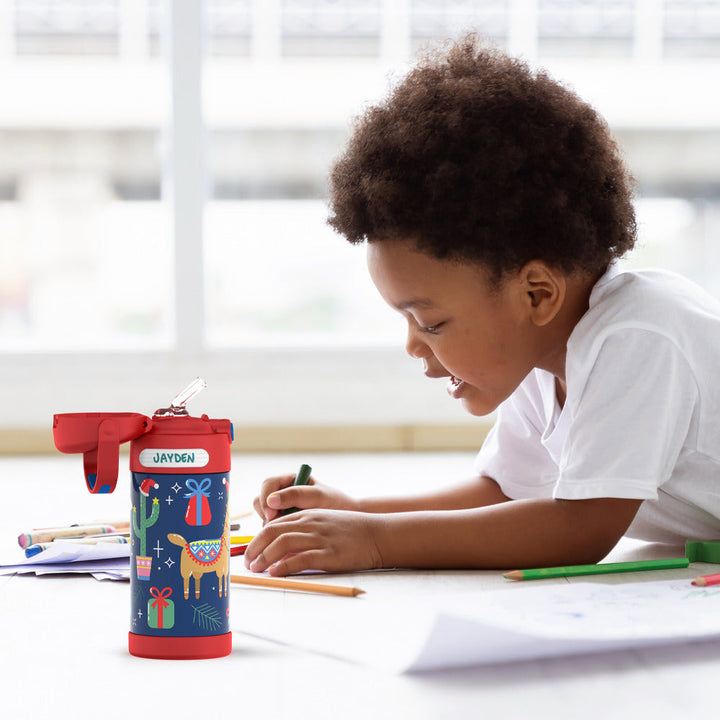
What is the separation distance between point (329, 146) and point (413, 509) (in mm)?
1767

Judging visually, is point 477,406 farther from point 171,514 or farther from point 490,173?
point 171,514

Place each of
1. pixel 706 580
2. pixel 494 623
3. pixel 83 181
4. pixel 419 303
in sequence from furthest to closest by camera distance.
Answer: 1. pixel 83 181
2. pixel 419 303
3. pixel 706 580
4. pixel 494 623

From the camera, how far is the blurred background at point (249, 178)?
2.61 m

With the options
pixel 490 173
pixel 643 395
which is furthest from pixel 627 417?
pixel 490 173

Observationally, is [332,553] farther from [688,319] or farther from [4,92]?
[4,92]

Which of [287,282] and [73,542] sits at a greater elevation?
[287,282]

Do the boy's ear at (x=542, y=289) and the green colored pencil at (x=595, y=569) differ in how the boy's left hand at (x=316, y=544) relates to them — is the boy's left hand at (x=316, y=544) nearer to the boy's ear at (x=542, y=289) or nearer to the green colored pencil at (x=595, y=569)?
the green colored pencil at (x=595, y=569)

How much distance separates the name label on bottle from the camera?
646 mm

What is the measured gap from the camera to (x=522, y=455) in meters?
1.23

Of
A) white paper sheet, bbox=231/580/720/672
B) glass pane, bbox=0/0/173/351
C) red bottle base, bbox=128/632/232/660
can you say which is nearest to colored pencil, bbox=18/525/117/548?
white paper sheet, bbox=231/580/720/672

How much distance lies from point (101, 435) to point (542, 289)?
1.68 ft

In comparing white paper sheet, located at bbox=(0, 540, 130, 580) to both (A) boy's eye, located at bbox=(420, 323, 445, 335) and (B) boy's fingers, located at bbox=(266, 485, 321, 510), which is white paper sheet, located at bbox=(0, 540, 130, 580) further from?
(A) boy's eye, located at bbox=(420, 323, 445, 335)

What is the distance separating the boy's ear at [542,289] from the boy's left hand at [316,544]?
0.86ft

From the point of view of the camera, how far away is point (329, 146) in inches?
109
